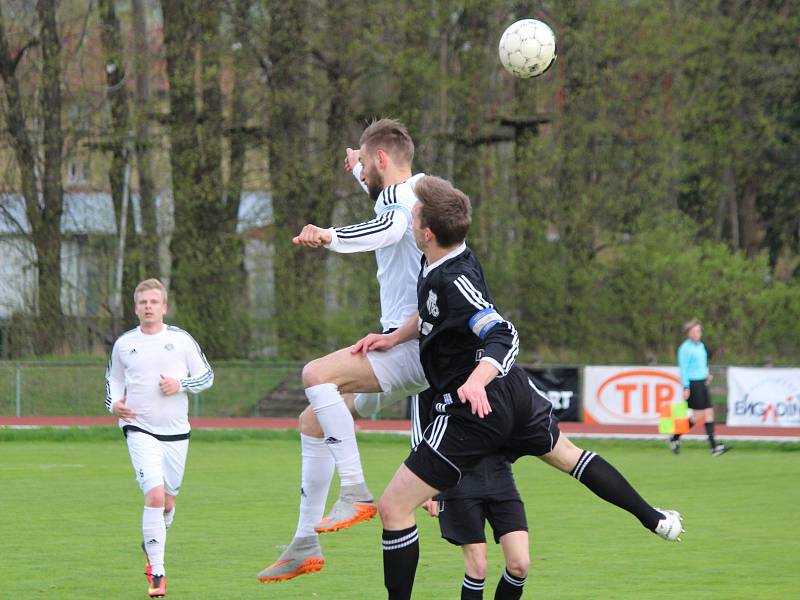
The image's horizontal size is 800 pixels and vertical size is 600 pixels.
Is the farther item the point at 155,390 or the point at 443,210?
the point at 155,390

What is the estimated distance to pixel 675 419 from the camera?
2178 centimetres

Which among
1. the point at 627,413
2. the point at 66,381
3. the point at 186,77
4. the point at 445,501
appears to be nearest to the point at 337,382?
the point at 445,501

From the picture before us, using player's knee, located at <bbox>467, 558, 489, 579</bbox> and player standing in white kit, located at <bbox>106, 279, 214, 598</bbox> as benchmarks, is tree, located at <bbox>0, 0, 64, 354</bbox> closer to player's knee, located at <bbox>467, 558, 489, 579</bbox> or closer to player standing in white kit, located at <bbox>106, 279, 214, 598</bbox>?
player standing in white kit, located at <bbox>106, 279, 214, 598</bbox>

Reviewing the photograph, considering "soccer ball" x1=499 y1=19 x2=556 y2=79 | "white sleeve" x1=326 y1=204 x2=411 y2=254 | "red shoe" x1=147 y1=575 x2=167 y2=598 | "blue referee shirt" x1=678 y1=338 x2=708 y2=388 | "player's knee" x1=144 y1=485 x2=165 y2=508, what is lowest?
"blue referee shirt" x1=678 y1=338 x2=708 y2=388

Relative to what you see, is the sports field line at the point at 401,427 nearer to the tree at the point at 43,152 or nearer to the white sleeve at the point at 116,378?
the tree at the point at 43,152

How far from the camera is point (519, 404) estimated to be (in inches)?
259

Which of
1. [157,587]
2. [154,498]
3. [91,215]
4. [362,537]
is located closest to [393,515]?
[157,587]

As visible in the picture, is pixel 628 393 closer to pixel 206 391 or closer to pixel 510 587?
pixel 206 391

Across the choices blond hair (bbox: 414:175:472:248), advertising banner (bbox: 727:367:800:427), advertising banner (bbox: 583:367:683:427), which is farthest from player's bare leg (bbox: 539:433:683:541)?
advertising banner (bbox: 583:367:683:427)

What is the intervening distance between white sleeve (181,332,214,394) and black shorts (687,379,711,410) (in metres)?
12.9

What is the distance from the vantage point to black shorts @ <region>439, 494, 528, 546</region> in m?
6.96

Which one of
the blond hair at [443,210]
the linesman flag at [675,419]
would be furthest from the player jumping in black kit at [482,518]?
the linesman flag at [675,419]

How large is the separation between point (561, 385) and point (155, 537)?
16.9 m

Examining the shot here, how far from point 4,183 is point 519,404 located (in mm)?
27279
